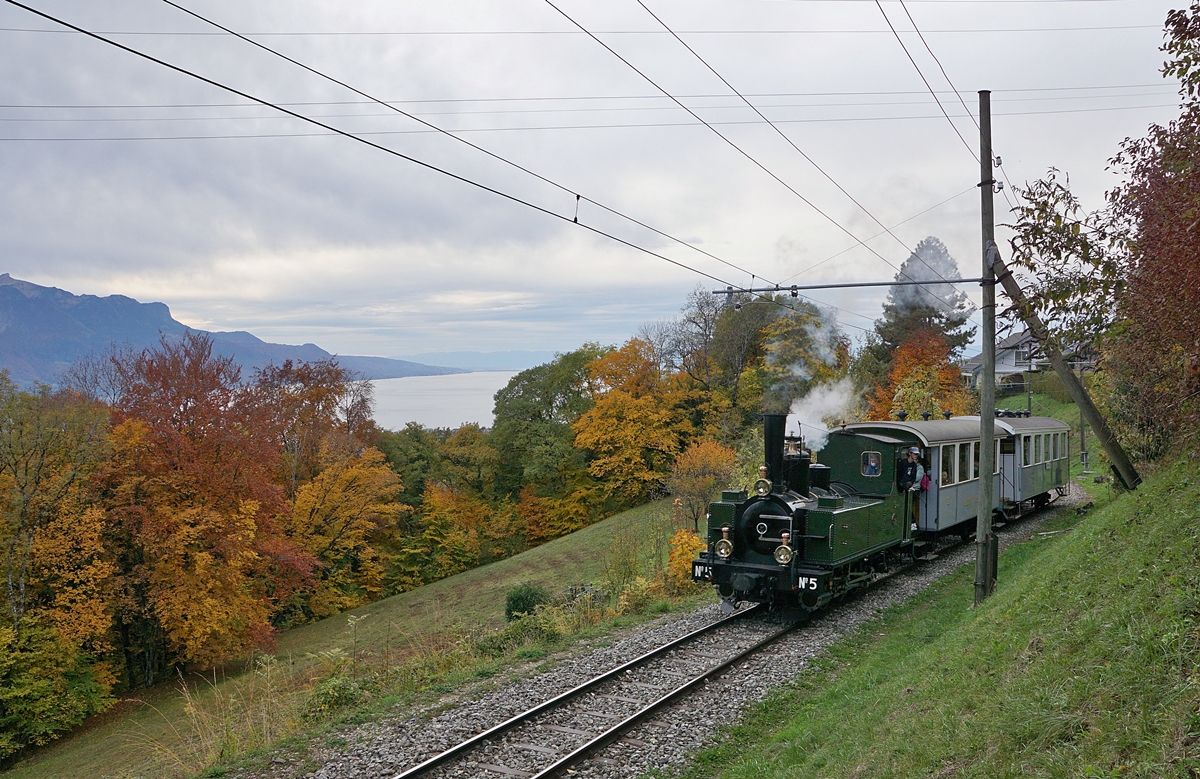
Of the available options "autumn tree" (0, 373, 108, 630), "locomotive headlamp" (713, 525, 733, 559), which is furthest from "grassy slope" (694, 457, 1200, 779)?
"autumn tree" (0, 373, 108, 630)

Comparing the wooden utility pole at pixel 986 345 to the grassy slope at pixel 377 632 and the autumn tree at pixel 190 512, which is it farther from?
the autumn tree at pixel 190 512

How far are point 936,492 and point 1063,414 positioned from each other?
35075 mm

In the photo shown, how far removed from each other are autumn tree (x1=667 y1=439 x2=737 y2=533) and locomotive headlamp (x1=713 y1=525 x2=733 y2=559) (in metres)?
13.0

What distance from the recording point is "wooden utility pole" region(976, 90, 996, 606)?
11297 millimetres

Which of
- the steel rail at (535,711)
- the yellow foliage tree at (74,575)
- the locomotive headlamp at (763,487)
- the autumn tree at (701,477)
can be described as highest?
the locomotive headlamp at (763,487)

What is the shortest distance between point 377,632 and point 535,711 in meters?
18.5

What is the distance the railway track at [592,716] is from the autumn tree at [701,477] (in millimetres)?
14875

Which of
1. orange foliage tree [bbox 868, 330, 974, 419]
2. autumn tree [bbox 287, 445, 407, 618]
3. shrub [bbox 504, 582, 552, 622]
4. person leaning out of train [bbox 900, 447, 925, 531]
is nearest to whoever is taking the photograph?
person leaning out of train [bbox 900, 447, 925, 531]

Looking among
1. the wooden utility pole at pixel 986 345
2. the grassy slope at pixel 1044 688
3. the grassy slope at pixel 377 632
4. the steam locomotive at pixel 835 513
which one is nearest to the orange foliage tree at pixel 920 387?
the steam locomotive at pixel 835 513

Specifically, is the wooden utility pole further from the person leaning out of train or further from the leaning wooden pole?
the person leaning out of train

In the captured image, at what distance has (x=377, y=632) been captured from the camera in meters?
24.5

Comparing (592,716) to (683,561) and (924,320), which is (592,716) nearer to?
(683,561)

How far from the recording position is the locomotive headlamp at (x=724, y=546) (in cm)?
1186

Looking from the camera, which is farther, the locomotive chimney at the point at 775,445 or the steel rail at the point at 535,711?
the locomotive chimney at the point at 775,445
